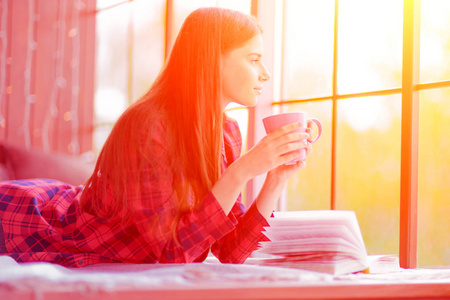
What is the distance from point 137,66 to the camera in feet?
9.63

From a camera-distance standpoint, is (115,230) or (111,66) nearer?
(115,230)

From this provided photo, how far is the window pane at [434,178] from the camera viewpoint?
1.52 metres

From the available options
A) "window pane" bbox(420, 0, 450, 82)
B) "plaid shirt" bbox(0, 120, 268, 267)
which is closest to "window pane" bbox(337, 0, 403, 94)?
"window pane" bbox(420, 0, 450, 82)

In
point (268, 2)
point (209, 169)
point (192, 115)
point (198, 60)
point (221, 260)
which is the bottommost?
point (221, 260)

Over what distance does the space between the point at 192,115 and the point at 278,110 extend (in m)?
1.12

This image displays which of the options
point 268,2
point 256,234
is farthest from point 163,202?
point 268,2

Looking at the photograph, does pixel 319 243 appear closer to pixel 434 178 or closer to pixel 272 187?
pixel 272 187

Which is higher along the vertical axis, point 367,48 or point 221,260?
point 367,48

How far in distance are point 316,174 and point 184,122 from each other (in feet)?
3.33

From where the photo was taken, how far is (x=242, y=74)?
1.15 metres

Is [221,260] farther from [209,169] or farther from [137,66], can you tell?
[137,66]

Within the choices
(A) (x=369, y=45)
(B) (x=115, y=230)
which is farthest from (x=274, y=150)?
(A) (x=369, y=45)

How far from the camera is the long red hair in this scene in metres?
1.04

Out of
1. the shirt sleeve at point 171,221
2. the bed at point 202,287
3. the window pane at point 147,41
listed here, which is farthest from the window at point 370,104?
the bed at point 202,287
